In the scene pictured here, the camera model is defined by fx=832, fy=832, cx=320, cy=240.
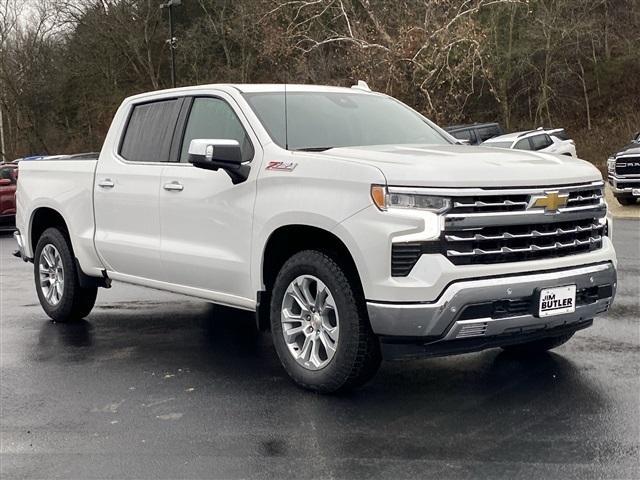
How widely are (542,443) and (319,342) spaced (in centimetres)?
151

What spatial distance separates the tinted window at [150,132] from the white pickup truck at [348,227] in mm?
17

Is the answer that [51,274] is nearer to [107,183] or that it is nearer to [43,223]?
[43,223]

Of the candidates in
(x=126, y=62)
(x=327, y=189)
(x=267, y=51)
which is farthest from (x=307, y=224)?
(x=126, y=62)

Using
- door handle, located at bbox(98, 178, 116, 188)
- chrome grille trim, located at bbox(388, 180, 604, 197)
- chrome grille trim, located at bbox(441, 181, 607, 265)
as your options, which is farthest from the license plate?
door handle, located at bbox(98, 178, 116, 188)

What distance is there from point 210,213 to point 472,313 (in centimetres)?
202

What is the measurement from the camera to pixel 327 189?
4.89m

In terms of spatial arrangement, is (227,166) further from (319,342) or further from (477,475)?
(477,475)

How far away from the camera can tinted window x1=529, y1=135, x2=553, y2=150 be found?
1007 inches

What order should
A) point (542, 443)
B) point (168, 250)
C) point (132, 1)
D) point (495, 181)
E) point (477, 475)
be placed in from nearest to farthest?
point (477, 475) → point (542, 443) → point (495, 181) → point (168, 250) → point (132, 1)

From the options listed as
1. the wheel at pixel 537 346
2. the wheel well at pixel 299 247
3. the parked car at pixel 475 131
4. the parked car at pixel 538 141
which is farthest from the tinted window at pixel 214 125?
the parked car at pixel 475 131

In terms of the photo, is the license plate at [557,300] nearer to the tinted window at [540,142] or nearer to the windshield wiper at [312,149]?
the windshield wiper at [312,149]

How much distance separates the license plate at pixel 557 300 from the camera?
473 cm

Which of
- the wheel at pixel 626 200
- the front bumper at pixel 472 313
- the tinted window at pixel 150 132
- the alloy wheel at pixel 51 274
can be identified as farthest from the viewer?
the wheel at pixel 626 200

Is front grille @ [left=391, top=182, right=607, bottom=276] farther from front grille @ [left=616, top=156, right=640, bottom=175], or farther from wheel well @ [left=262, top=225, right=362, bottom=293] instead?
front grille @ [left=616, top=156, right=640, bottom=175]
